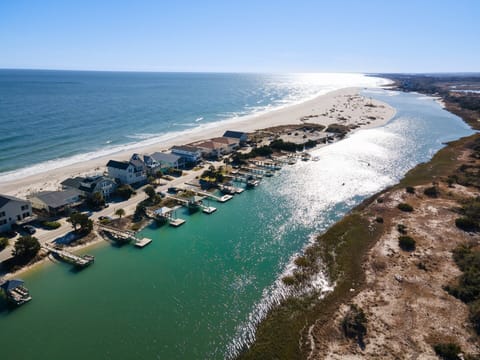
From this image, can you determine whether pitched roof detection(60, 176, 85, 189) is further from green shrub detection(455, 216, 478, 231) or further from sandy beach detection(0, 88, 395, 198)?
green shrub detection(455, 216, 478, 231)

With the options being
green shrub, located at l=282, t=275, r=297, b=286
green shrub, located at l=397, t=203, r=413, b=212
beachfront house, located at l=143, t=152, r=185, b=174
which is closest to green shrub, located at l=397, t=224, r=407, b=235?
green shrub, located at l=397, t=203, r=413, b=212

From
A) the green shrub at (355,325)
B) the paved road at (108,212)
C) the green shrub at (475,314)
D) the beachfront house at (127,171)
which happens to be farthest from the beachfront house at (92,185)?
the green shrub at (475,314)

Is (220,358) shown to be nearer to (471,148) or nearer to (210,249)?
(210,249)

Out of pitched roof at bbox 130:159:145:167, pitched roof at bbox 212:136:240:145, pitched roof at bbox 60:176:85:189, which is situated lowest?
pitched roof at bbox 212:136:240:145

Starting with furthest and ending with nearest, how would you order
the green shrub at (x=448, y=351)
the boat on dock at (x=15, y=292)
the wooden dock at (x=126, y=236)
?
the wooden dock at (x=126, y=236) → the boat on dock at (x=15, y=292) → the green shrub at (x=448, y=351)

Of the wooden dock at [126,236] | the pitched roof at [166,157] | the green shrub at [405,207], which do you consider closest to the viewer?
the wooden dock at [126,236]

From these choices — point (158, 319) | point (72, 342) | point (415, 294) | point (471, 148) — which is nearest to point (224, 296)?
point (158, 319)

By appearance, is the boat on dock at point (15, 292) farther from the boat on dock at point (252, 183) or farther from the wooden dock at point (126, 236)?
the boat on dock at point (252, 183)
